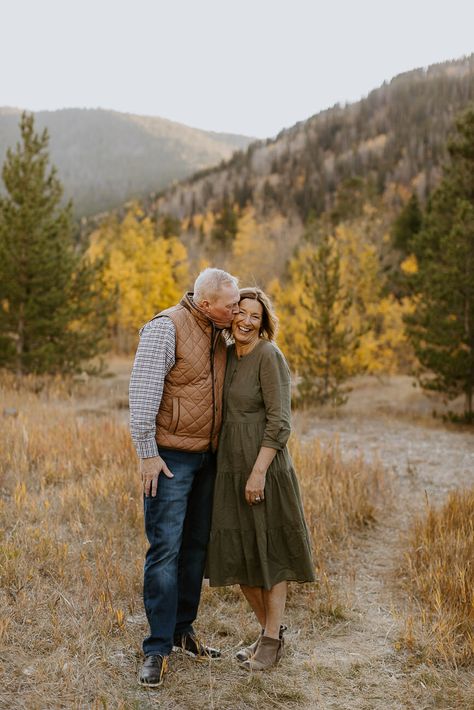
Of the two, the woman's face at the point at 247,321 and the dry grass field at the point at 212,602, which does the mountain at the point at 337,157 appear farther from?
the woman's face at the point at 247,321

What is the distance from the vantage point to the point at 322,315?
13.3m

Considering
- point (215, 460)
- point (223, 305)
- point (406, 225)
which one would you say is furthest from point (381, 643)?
point (406, 225)

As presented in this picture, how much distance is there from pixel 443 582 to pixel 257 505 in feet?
5.25

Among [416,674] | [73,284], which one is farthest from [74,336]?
[416,674]

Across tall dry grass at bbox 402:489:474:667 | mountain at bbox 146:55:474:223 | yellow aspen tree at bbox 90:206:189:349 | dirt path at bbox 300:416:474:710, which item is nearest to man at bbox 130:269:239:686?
dirt path at bbox 300:416:474:710

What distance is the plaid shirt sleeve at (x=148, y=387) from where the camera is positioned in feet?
9.53

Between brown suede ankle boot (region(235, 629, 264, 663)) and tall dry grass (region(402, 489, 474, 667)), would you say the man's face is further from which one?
tall dry grass (region(402, 489, 474, 667))

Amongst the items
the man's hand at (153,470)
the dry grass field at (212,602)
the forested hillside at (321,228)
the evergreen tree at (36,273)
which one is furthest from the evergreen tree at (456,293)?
the man's hand at (153,470)

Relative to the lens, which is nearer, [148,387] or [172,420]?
[148,387]

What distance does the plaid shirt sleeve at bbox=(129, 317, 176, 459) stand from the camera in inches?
114

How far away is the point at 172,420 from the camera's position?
9.88ft

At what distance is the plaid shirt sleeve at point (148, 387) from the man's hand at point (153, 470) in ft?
0.10

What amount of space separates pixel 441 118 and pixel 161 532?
102578 millimetres

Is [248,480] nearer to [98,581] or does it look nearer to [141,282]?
[98,581]
